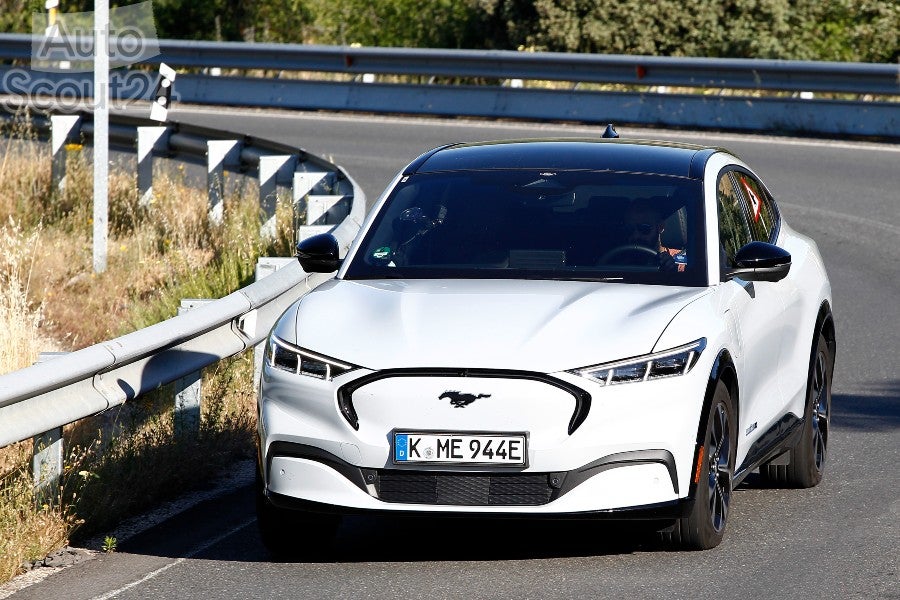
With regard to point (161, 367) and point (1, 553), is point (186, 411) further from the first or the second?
point (1, 553)

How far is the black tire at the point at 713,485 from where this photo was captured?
21.0 ft

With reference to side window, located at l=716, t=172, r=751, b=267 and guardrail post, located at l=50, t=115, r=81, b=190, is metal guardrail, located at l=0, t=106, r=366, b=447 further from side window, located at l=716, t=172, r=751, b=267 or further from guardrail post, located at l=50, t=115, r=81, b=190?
guardrail post, located at l=50, t=115, r=81, b=190

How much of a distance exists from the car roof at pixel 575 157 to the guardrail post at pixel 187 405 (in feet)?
4.53

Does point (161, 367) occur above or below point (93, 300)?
above

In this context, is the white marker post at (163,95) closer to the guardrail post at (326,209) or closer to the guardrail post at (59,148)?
the guardrail post at (59,148)

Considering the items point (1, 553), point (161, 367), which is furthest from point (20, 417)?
point (161, 367)

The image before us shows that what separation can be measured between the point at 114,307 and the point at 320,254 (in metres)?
6.35

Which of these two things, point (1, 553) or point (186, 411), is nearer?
point (1, 553)

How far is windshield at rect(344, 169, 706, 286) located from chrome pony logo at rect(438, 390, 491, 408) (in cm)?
109

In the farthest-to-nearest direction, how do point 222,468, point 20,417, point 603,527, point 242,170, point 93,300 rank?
point 242,170, point 93,300, point 222,468, point 603,527, point 20,417

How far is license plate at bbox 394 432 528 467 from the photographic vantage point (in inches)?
239

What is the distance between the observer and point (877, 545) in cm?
678

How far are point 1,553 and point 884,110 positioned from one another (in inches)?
685

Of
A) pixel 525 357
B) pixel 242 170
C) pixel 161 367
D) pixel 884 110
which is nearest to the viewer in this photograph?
pixel 525 357
